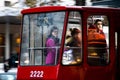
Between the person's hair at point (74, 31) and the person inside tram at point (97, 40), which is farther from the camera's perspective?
the person inside tram at point (97, 40)

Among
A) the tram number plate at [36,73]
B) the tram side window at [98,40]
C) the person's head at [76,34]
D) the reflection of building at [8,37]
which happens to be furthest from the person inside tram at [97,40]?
the reflection of building at [8,37]

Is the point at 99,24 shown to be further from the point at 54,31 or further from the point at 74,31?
the point at 54,31

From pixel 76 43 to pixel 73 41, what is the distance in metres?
0.10

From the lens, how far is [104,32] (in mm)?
13398

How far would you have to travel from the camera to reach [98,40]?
13242 millimetres

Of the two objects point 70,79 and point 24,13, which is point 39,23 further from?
point 70,79

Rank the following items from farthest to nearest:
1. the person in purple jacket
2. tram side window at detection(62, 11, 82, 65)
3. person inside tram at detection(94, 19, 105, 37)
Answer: person inside tram at detection(94, 19, 105, 37)
the person in purple jacket
tram side window at detection(62, 11, 82, 65)

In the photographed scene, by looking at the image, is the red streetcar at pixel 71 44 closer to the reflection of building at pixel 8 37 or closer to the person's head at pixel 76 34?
the person's head at pixel 76 34

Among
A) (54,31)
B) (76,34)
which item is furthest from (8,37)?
(76,34)

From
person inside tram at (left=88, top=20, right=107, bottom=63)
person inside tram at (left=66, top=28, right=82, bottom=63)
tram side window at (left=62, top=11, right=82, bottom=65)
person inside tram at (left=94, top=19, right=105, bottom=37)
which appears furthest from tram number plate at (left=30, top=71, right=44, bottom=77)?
person inside tram at (left=94, top=19, right=105, bottom=37)

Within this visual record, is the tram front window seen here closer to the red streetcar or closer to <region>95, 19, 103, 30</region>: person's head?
the red streetcar

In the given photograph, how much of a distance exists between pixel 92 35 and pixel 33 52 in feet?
4.95

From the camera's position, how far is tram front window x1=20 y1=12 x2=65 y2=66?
13.0m

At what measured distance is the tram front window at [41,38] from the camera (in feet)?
42.6
